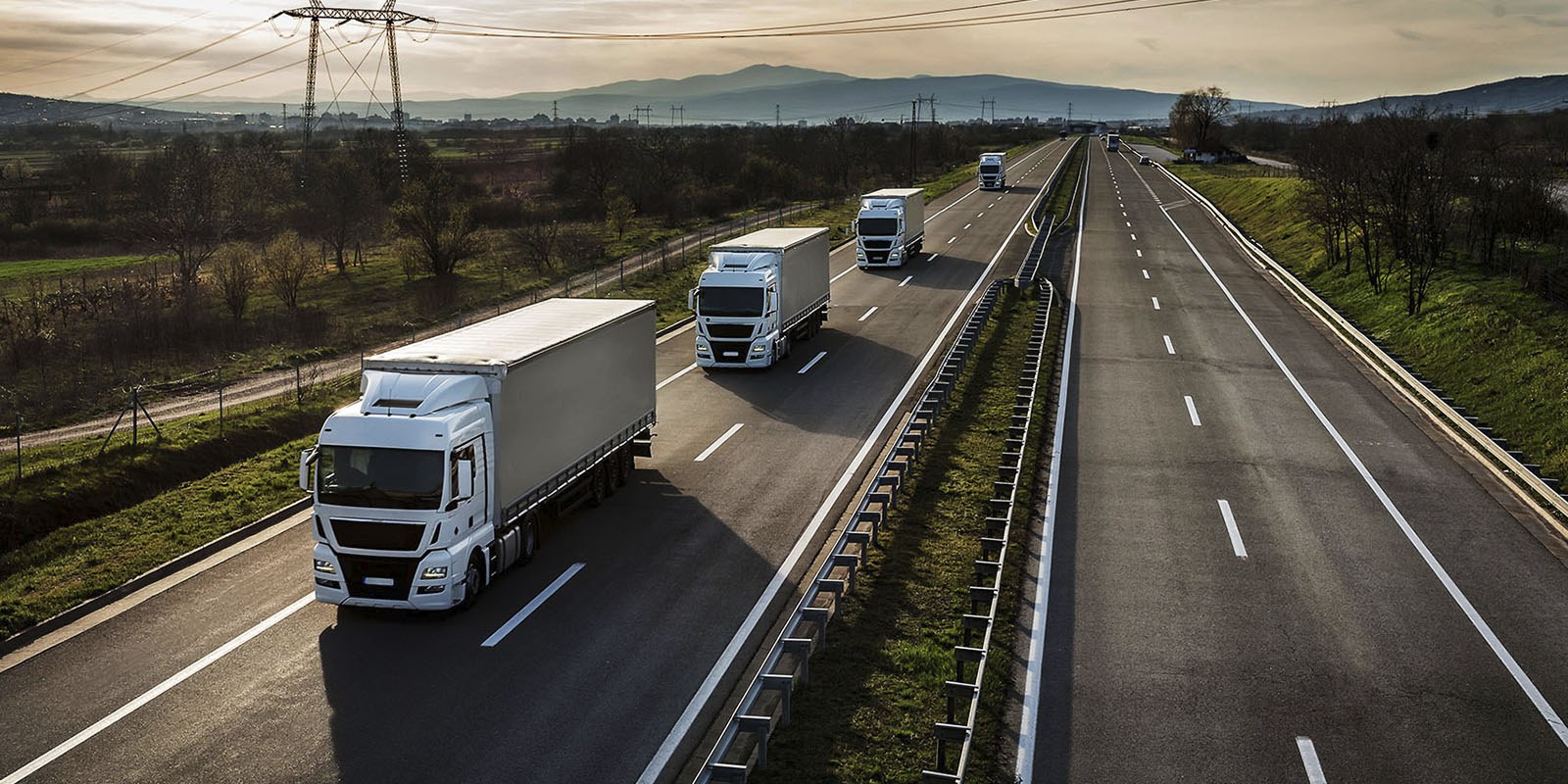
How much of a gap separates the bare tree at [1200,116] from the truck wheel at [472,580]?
409 feet

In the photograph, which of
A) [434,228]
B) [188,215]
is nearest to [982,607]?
[434,228]

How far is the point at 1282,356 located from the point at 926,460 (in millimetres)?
16003

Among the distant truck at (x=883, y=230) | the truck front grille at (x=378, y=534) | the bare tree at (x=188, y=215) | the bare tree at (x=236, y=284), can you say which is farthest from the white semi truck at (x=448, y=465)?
the bare tree at (x=188, y=215)

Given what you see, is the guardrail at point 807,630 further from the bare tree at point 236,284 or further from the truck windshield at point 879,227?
the bare tree at point 236,284

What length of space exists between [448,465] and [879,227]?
123 feet

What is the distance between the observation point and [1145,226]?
65.8 meters

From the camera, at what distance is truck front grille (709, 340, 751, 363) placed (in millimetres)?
30562

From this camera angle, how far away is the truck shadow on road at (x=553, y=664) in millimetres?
11578

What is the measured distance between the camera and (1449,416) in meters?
25.1

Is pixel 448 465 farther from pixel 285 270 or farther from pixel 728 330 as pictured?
pixel 285 270

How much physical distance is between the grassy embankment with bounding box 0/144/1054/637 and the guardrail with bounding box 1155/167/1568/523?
23021mm

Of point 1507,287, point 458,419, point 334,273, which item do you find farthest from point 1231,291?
point 334,273

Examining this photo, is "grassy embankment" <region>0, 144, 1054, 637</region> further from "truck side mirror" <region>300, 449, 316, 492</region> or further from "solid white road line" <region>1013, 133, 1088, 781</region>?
"solid white road line" <region>1013, 133, 1088, 781</region>

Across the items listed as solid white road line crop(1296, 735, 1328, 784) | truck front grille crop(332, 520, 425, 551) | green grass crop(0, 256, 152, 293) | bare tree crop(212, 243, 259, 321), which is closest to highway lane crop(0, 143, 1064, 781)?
truck front grille crop(332, 520, 425, 551)
